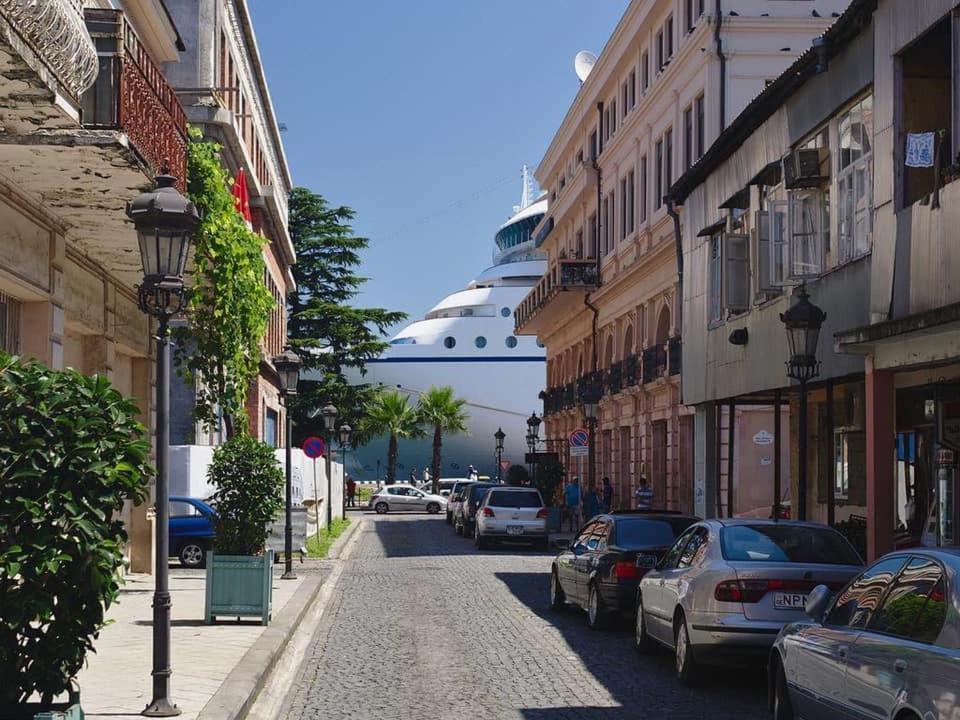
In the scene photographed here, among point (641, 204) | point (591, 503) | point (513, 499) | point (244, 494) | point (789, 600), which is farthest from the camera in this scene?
point (641, 204)

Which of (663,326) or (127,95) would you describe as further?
(663,326)

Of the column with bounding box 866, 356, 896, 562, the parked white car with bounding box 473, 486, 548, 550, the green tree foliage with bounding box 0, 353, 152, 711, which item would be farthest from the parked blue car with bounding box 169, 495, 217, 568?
the green tree foliage with bounding box 0, 353, 152, 711

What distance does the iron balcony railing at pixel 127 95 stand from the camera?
13.9 meters

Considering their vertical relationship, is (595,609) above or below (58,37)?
below

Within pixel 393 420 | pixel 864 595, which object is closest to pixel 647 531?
pixel 864 595

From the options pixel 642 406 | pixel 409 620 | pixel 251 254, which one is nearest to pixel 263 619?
pixel 409 620

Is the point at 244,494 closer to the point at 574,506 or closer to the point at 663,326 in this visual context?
the point at 663,326

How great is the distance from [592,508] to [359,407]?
34974 mm

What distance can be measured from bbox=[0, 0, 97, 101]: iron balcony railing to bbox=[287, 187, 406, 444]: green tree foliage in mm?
58631

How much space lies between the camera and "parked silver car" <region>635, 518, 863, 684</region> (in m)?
11.6

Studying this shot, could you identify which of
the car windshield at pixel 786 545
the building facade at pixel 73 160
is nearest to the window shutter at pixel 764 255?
the building facade at pixel 73 160

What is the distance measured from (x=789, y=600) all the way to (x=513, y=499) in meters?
23.9

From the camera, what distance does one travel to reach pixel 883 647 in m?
7.47

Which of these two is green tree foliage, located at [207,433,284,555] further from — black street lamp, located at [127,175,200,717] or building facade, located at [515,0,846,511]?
building facade, located at [515,0,846,511]
